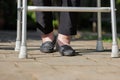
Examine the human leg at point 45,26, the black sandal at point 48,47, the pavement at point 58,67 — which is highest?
the human leg at point 45,26

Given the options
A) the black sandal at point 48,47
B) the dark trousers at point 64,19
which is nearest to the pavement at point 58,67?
the black sandal at point 48,47

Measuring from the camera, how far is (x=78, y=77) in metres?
2.34

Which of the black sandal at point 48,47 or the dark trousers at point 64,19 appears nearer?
the dark trousers at point 64,19

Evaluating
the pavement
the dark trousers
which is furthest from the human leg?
the pavement

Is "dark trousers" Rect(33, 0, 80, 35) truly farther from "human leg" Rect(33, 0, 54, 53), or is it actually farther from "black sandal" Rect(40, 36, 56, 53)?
"black sandal" Rect(40, 36, 56, 53)

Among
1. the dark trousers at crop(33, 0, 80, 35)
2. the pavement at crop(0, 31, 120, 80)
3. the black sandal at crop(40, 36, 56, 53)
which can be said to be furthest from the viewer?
the black sandal at crop(40, 36, 56, 53)

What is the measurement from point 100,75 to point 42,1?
4.37ft

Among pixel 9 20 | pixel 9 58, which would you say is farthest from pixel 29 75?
pixel 9 20

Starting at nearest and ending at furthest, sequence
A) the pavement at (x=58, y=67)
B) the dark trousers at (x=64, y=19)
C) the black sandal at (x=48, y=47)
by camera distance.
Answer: the pavement at (x=58, y=67) < the dark trousers at (x=64, y=19) < the black sandal at (x=48, y=47)

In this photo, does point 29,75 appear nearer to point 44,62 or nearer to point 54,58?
point 44,62

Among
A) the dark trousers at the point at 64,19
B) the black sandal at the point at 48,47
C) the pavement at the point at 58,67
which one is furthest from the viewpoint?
the black sandal at the point at 48,47

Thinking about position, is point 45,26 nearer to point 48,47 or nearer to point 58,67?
point 48,47

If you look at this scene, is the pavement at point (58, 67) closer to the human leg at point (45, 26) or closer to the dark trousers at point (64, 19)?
the human leg at point (45, 26)

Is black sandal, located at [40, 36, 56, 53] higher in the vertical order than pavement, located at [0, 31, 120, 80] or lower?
higher
